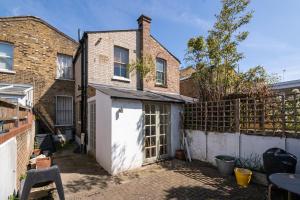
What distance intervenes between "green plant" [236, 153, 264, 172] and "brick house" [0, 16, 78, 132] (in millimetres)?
11400

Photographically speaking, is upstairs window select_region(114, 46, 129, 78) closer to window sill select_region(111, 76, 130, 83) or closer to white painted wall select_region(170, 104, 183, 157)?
window sill select_region(111, 76, 130, 83)

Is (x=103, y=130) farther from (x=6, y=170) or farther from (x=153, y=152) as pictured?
(x=6, y=170)

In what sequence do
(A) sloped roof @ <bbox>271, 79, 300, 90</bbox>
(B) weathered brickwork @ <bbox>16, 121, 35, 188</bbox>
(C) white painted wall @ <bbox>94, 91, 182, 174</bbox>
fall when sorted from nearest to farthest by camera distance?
(B) weathered brickwork @ <bbox>16, 121, 35, 188</bbox> → (C) white painted wall @ <bbox>94, 91, 182, 174</bbox> → (A) sloped roof @ <bbox>271, 79, 300, 90</bbox>

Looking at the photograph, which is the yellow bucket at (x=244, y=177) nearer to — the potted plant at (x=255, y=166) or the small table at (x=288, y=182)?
the potted plant at (x=255, y=166)

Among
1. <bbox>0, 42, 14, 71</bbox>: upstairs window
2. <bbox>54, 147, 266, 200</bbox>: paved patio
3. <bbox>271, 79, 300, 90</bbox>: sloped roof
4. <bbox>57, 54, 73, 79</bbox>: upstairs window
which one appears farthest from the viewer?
<bbox>271, 79, 300, 90</bbox>: sloped roof

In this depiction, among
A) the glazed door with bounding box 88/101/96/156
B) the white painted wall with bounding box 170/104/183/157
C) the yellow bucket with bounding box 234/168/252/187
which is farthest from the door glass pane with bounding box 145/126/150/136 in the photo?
the yellow bucket with bounding box 234/168/252/187

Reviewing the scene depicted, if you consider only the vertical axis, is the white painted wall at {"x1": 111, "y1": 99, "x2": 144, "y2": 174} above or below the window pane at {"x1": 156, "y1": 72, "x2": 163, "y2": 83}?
below

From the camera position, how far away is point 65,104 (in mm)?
13906

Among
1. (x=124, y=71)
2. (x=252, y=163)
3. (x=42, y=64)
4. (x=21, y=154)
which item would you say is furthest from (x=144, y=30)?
(x=21, y=154)

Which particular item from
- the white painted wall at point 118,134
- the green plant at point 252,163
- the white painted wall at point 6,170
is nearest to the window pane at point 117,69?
the white painted wall at point 118,134

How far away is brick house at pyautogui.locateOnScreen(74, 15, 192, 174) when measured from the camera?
773 cm

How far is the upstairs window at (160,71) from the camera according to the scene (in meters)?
13.5

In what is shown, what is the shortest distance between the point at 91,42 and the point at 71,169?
648 centimetres

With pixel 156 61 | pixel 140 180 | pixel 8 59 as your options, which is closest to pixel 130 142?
pixel 140 180
